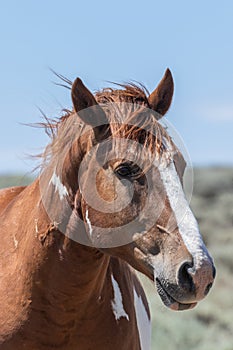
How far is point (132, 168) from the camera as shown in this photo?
3.71 metres

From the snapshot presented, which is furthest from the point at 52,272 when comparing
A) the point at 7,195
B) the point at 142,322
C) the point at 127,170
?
the point at 7,195

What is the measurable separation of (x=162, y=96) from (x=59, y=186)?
684 mm

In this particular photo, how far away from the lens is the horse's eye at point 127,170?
12.1ft

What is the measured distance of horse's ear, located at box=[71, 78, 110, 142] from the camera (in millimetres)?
Answer: 3871

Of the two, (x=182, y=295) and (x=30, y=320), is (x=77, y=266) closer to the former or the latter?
(x=30, y=320)

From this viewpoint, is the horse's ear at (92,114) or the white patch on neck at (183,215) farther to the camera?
the horse's ear at (92,114)

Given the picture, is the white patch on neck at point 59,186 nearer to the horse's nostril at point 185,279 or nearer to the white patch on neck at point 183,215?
the white patch on neck at point 183,215

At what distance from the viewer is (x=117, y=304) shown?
4320 millimetres

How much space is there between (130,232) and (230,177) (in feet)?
79.0

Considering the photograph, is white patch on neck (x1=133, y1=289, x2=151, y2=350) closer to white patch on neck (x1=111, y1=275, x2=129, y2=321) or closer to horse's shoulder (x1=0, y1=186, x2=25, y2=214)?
white patch on neck (x1=111, y1=275, x2=129, y2=321)

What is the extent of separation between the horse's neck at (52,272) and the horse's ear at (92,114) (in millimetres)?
541

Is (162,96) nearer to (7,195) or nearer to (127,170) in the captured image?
(127,170)

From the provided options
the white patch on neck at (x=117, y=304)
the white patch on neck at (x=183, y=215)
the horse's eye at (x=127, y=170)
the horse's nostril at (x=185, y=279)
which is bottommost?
the white patch on neck at (x=117, y=304)

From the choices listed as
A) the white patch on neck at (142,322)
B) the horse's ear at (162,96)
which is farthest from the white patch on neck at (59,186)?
the white patch on neck at (142,322)
